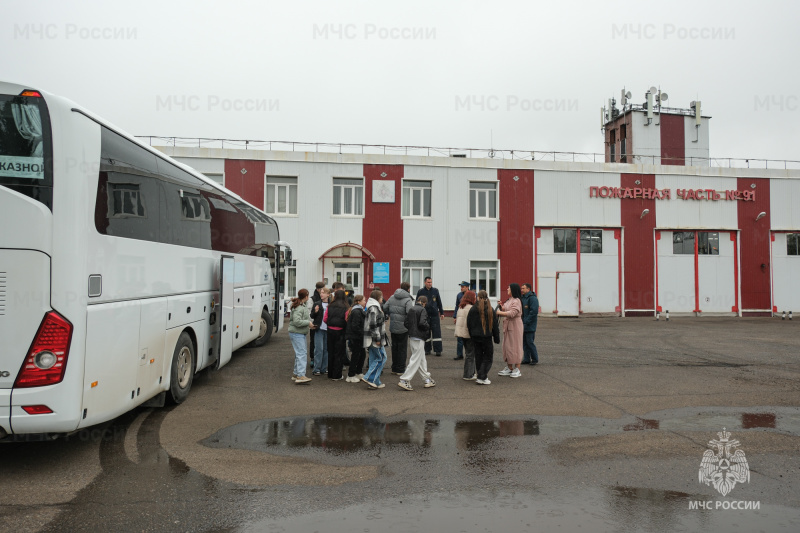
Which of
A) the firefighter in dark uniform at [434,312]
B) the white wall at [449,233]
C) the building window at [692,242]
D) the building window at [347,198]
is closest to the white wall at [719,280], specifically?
the building window at [692,242]

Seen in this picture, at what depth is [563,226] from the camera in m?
26.3

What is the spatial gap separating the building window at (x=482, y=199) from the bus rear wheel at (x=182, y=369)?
19.4 metres

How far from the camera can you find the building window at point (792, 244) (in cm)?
2781

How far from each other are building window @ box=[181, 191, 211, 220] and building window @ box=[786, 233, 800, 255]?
30.1 meters

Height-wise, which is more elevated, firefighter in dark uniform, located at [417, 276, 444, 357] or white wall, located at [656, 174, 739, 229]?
white wall, located at [656, 174, 739, 229]

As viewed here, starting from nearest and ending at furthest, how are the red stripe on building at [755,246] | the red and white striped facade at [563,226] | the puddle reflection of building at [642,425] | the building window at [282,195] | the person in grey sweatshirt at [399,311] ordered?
1. the puddle reflection of building at [642,425]
2. the person in grey sweatshirt at [399,311]
3. the red and white striped facade at [563,226]
4. the building window at [282,195]
5. the red stripe on building at [755,246]

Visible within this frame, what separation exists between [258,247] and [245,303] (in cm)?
191

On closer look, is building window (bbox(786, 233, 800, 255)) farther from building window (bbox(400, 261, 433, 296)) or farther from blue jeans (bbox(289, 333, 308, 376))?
blue jeans (bbox(289, 333, 308, 376))

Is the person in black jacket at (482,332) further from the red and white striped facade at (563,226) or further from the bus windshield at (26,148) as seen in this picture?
the red and white striped facade at (563,226)

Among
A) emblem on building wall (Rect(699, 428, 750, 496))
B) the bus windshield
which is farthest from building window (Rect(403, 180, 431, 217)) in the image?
the bus windshield

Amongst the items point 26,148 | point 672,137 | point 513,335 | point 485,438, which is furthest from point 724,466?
point 672,137

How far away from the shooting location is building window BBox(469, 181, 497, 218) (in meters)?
26.1

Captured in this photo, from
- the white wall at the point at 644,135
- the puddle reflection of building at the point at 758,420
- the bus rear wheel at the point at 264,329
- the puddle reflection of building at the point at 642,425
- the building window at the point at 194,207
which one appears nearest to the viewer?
the puddle reflection of building at the point at 642,425

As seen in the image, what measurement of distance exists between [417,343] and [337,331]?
1549 mm
